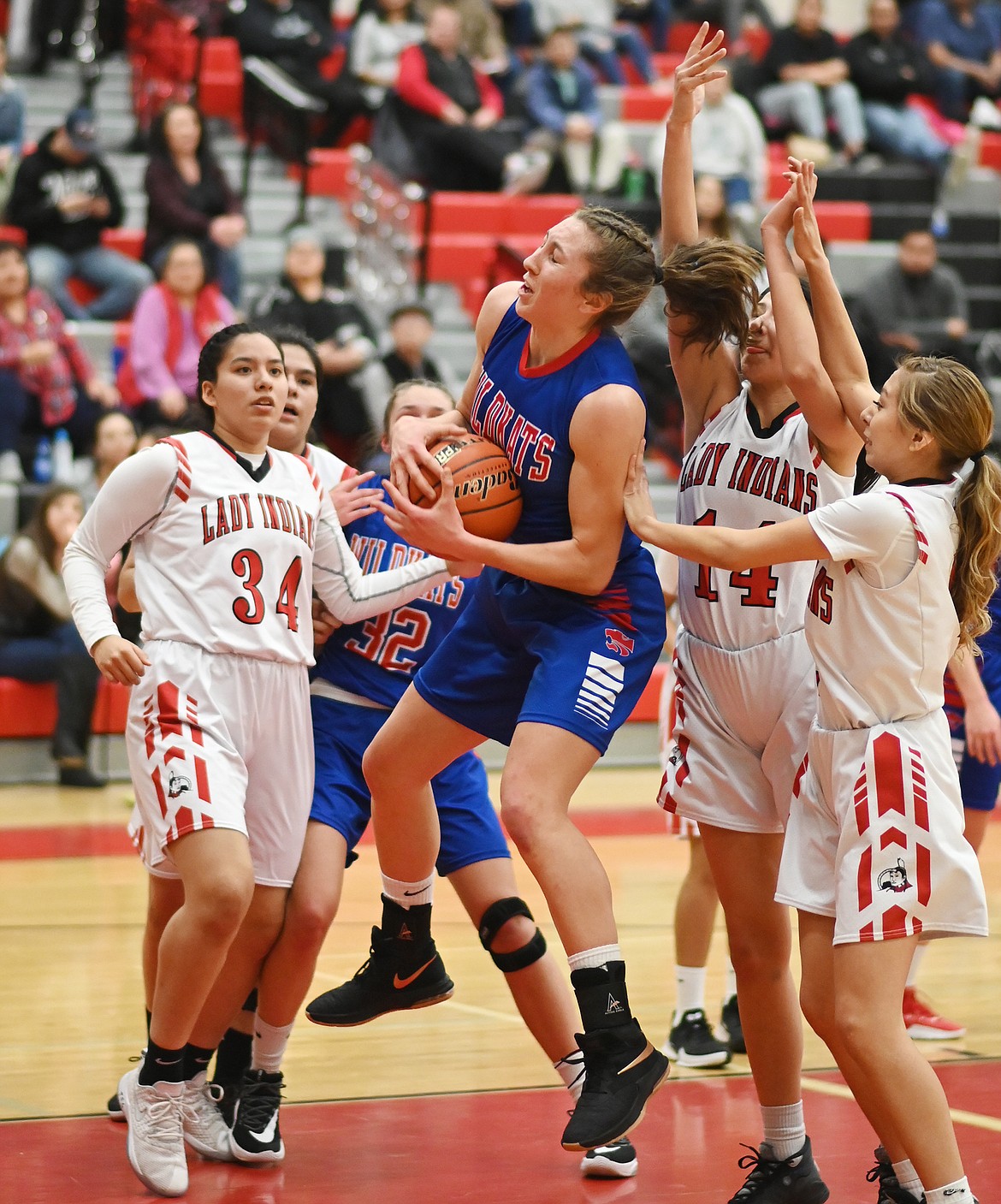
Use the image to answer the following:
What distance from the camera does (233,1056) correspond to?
4.48m

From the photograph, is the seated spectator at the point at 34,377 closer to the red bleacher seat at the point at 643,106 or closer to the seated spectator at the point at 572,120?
the seated spectator at the point at 572,120

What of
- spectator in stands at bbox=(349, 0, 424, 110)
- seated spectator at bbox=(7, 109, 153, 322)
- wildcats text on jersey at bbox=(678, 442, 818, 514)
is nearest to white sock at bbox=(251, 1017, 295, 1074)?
wildcats text on jersey at bbox=(678, 442, 818, 514)

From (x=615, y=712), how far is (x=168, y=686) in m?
1.00

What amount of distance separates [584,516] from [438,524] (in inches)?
12.1

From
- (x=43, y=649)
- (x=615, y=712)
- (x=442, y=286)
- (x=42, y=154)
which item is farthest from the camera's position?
(x=442, y=286)

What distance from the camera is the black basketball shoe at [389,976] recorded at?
174 inches

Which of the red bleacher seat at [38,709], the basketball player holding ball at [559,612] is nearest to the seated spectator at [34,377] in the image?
the red bleacher seat at [38,709]

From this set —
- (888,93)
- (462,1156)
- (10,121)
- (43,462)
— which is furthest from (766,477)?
(888,93)

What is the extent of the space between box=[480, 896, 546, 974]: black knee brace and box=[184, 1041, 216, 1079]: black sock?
73 centimetres

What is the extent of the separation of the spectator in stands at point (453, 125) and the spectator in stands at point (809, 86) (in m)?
2.81

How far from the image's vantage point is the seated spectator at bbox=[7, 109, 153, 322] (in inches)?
453

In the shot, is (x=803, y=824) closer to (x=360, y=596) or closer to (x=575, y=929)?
(x=575, y=929)

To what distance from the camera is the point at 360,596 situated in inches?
177

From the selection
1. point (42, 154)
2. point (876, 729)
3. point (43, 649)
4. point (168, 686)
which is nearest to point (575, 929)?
point (876, 729)
